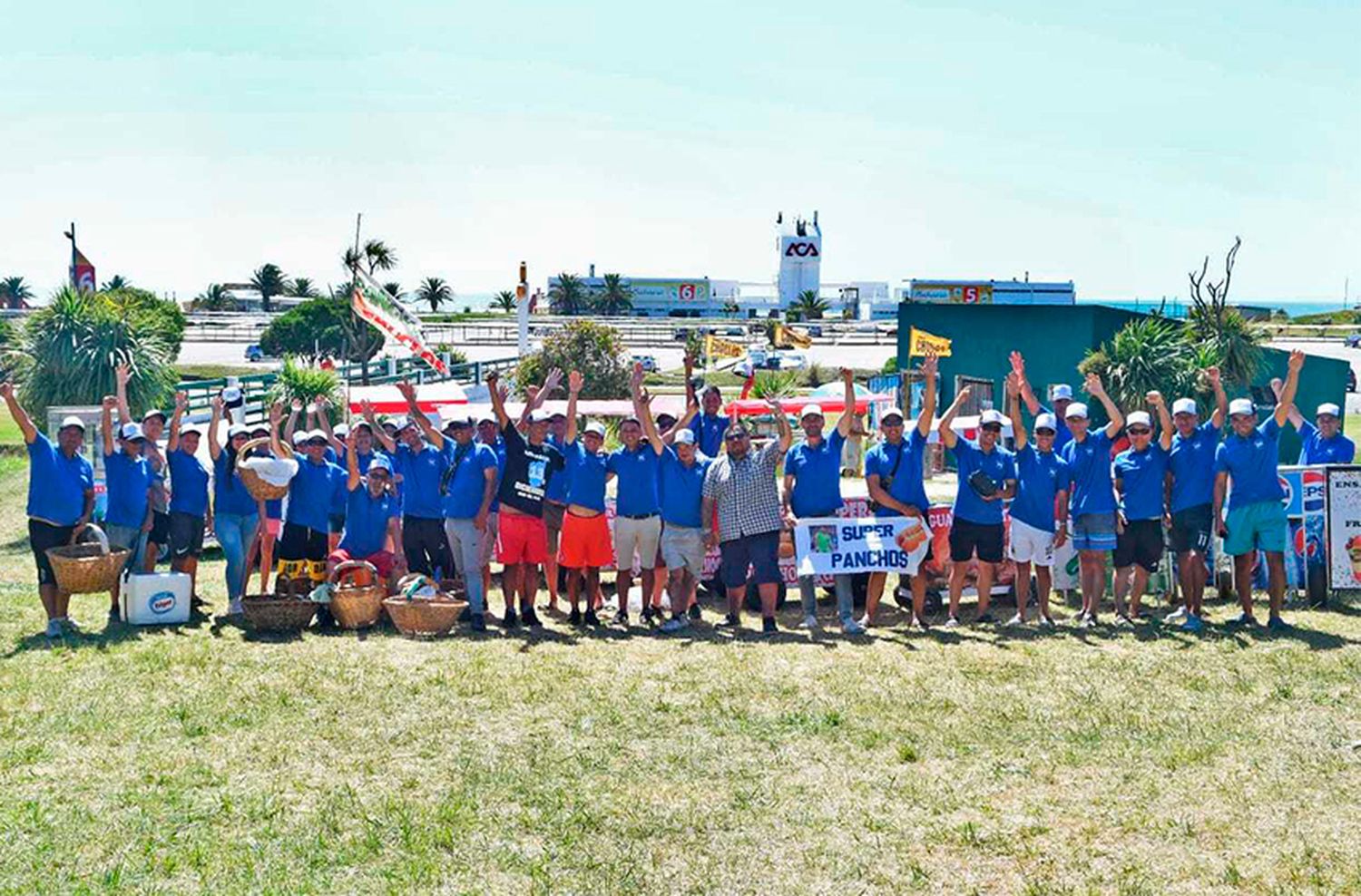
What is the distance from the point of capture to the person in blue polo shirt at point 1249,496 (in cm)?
1086

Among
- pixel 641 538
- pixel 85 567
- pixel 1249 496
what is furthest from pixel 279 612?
pixel 1249 496

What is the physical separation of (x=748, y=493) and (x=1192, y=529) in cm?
340

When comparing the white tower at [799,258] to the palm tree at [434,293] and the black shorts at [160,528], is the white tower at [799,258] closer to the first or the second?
the palm tree at [434,293]

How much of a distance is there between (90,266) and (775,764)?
129 ft

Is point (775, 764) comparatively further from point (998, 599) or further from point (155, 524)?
point (155, 524)

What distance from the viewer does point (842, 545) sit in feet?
36.0

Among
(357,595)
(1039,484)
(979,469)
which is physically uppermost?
(979,469)

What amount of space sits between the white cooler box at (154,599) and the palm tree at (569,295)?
120157 millimetres

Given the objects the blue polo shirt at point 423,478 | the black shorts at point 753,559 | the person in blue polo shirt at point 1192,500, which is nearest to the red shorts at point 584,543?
the black shorts at point 753,559

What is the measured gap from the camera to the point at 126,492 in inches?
447

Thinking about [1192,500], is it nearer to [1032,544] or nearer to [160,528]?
[1032,544]

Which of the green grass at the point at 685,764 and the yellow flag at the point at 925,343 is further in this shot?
the yellow flag at the point at 925,343

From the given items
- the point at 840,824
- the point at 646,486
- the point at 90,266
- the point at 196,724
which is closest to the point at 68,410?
the point at 646,486

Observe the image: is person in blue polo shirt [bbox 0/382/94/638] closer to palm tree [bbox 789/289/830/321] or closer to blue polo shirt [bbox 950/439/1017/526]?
blue polo shirt [bbox 950/439/1017/526]
